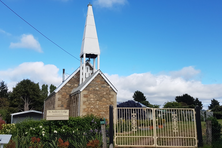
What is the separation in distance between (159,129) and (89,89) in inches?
335

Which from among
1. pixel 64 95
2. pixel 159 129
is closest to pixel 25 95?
pixel 64 95

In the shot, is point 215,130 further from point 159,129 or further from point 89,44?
point 89,44

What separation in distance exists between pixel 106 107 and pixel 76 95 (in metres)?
3.05

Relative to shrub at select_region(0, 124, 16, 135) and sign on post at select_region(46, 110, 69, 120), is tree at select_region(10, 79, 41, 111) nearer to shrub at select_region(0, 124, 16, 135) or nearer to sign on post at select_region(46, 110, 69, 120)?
shrub at select_region(0, 124, 16, 135)

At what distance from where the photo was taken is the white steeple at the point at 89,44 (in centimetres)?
2122

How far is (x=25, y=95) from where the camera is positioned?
45.8 metres

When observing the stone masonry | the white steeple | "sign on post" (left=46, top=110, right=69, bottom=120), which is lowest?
"sign on post" (left=46, top=110, right=69, bottom=120)

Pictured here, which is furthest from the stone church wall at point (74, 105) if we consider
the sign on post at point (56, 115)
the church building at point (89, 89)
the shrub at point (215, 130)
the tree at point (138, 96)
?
the tree at point (138, 96)

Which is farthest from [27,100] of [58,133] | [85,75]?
[58,133]

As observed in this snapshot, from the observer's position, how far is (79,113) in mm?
17484

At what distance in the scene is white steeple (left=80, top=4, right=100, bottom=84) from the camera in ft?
69.6

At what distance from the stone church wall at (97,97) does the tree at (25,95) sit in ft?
103

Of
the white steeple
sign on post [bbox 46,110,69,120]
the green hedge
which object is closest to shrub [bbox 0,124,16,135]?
the green hedge

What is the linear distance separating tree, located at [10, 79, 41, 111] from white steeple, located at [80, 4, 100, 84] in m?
27.4
